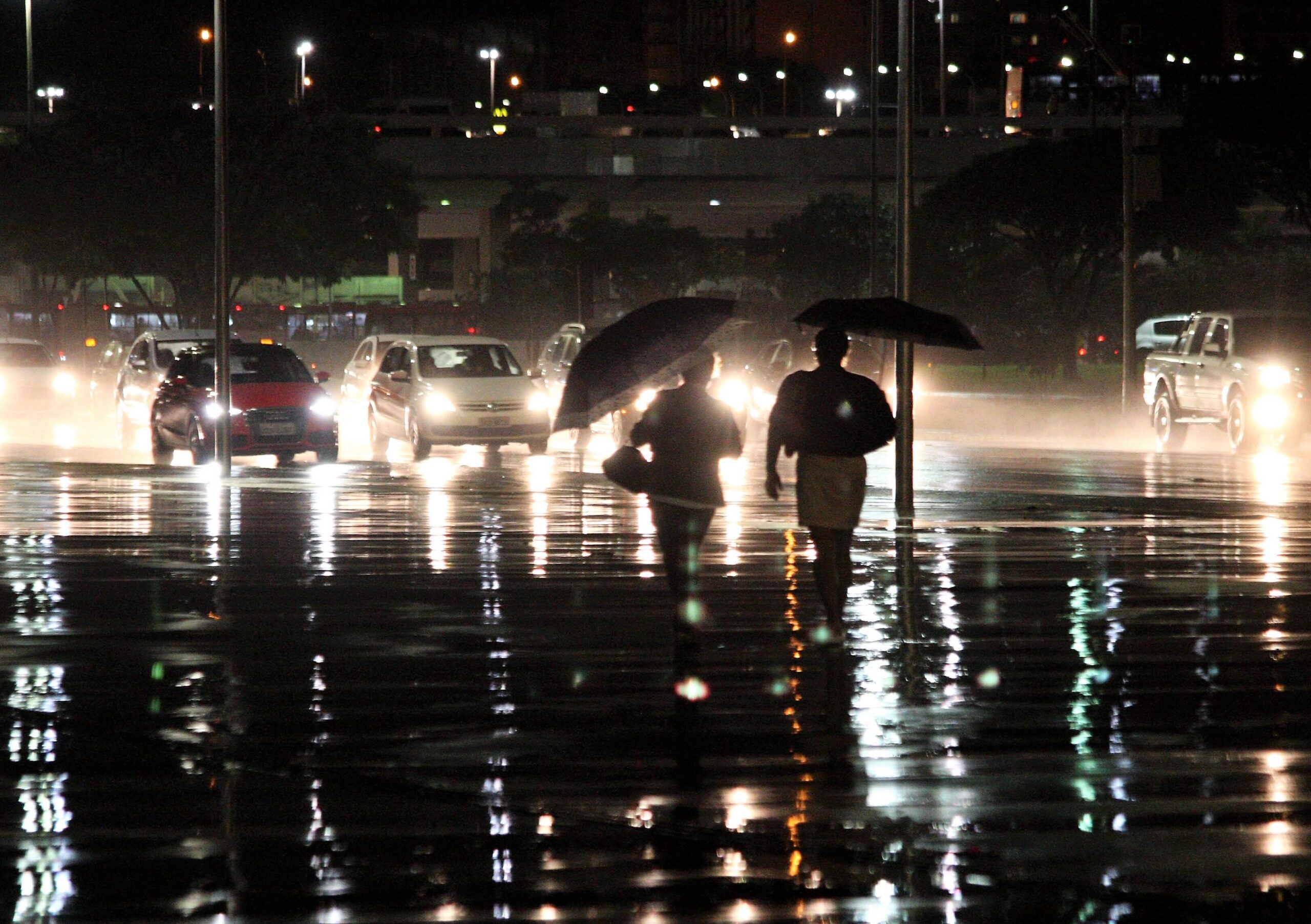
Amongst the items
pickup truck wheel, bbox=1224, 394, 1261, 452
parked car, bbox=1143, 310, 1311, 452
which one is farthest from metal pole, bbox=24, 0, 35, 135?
pickup truck wheel, bbox=1224, 394, 1261, 452

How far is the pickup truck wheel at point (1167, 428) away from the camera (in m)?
32.5

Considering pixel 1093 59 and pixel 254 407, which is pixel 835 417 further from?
pixel 1093 59

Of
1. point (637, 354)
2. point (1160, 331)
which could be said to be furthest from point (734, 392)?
point (1160, 331)

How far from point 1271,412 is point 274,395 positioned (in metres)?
13.7

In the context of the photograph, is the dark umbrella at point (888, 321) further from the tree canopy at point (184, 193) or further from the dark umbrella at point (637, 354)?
the tree canopy at point (184, 193)

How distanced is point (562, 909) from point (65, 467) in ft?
75.3

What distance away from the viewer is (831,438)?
1135cm

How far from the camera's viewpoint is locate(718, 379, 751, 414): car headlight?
34406mm

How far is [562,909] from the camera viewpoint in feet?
20.0

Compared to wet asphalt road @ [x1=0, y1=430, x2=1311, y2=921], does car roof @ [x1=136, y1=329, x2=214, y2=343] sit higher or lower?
higher

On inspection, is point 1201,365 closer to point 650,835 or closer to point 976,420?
point 976,420

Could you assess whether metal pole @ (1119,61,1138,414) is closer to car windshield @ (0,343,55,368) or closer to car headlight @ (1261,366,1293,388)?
car headlight @ (1261,366,1293,388)

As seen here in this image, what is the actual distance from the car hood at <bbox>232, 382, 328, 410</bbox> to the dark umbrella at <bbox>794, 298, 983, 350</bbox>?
17.3 m

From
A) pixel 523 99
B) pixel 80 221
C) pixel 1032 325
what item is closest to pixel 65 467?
pixel 80 221
